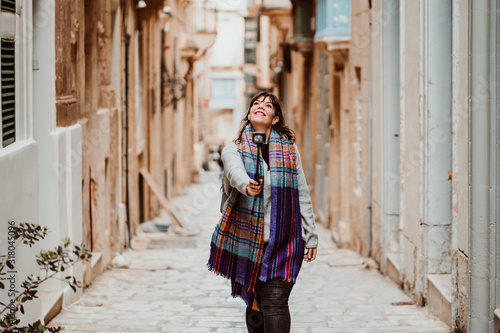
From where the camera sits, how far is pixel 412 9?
9852mm

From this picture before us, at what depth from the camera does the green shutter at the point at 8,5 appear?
684 cm

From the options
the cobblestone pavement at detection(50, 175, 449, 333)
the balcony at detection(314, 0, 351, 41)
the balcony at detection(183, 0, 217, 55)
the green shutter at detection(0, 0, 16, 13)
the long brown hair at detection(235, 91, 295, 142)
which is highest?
the balcony at detection(183, 0, 217, 55)

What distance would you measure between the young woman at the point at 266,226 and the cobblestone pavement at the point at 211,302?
1927 millimetres

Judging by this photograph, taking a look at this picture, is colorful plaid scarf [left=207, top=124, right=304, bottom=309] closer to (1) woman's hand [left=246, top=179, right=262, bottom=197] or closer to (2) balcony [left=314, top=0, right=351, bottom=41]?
(1) woman's hand [left=246, top=179, right=262, bottom=197]

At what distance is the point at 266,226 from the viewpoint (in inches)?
239

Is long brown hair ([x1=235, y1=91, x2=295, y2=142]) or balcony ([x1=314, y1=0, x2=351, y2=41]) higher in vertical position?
balcony ([x1=314, y1=0, x2=351, y2=41])

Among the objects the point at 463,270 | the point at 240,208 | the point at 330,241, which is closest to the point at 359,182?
the point at 330,241

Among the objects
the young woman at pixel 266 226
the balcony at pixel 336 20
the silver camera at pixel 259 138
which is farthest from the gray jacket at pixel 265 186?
the balcony at pixel 336 20

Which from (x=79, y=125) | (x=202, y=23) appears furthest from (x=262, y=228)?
(x=202, y=23)

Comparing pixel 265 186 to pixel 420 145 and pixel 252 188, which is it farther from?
pixel 420 145

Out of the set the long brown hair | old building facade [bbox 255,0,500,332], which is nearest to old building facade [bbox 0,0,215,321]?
the long brown hair

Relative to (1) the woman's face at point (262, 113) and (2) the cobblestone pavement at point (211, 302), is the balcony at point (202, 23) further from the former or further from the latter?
(1) the woman's face at point (262, 113)

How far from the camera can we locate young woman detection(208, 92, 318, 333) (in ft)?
19.8

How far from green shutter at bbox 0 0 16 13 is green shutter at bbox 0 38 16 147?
22 cm
